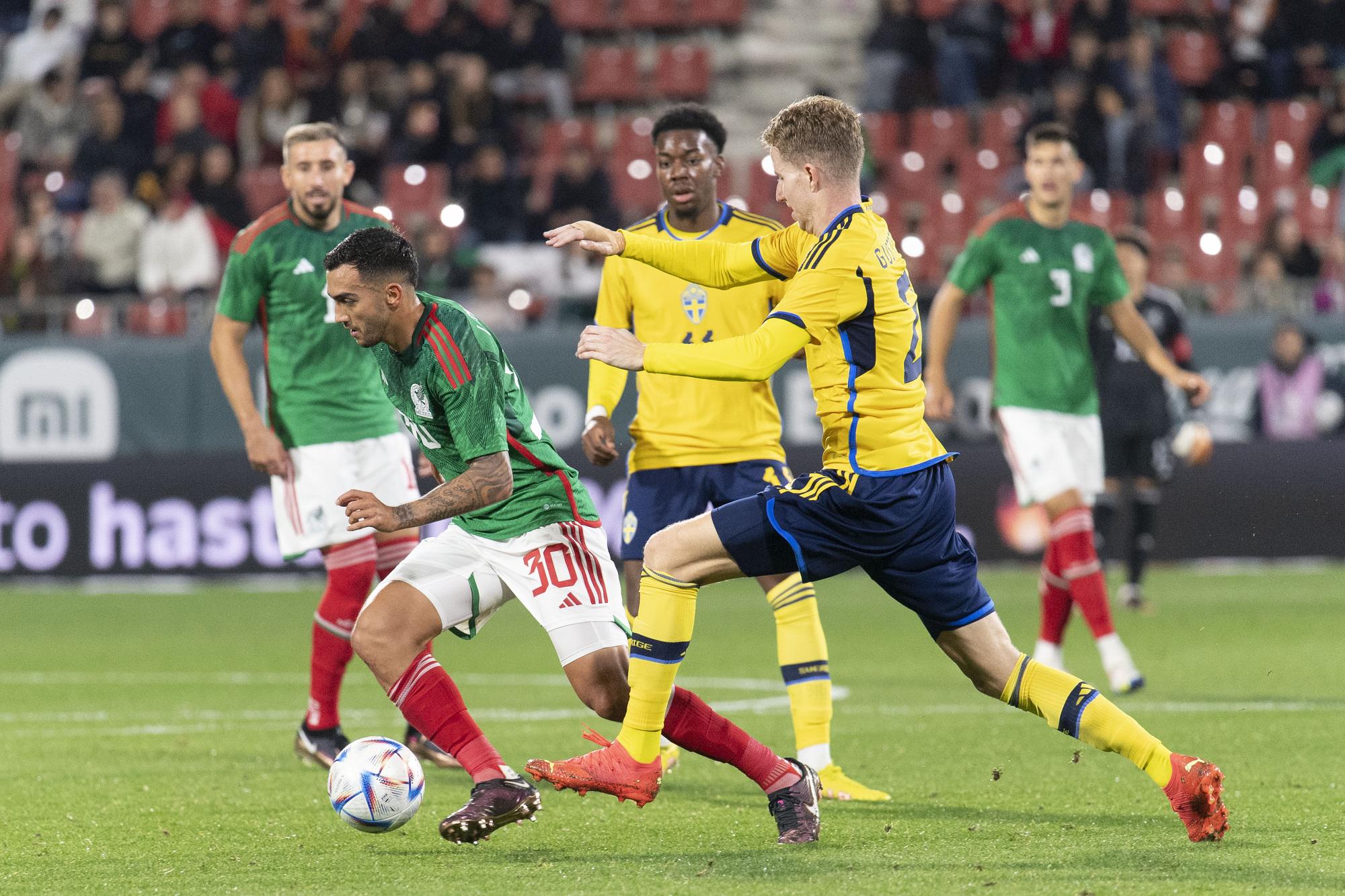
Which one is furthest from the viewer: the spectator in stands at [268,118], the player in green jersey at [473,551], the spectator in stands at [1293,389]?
the spectator in stands at [268,118]

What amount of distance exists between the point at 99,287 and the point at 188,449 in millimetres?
2186

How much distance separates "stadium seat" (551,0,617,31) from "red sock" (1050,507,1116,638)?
1266cm

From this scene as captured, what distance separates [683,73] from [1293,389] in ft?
25.7

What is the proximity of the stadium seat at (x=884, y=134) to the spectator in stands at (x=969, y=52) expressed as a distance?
65cm

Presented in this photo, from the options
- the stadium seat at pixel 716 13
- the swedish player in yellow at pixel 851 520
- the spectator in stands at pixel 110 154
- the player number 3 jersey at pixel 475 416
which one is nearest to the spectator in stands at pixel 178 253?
the spectator in stands at pixel 110 154

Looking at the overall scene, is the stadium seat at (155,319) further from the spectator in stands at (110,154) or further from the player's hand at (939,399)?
the player's hand at (939,399)

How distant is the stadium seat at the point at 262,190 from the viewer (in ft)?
57.4

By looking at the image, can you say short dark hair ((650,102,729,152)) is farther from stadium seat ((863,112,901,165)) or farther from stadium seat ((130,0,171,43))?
stadium seat ((130,0,171,43))

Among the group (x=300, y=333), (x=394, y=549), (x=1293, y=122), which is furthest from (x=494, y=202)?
(x=394, y=549)

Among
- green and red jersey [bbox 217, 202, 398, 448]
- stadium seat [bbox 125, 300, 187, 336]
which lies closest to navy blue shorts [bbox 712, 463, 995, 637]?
green and red jersey [bbox 217, 202, 398, 448]

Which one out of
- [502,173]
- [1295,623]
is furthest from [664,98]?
[1295,623]

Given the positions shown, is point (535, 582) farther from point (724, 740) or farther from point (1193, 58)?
point (1193, 58)

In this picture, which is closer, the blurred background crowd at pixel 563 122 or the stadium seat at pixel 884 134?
the blurred background crowd at pixel 563 122

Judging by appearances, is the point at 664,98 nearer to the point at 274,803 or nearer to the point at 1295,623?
the point at 1295,623
